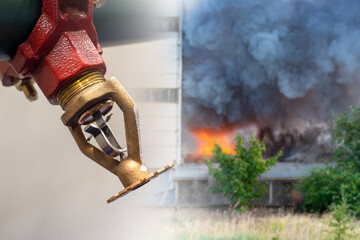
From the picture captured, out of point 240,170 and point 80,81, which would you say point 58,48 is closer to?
point 80,81

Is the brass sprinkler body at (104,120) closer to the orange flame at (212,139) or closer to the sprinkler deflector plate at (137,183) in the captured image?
the sprinkler deflector plate at (137,183)

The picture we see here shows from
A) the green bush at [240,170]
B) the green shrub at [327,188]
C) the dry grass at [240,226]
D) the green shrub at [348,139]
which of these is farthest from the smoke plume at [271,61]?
the dry grass at [240,226]

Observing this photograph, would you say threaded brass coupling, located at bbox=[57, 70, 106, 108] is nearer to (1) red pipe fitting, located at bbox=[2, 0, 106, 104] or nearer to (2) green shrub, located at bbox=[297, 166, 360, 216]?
(1) red pipe fitting, located at bbox=[2, 0, 106, 104]

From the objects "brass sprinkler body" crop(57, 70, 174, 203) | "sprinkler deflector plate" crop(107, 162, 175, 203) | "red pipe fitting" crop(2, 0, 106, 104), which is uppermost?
"red pipe fitting" crop(2, 0, 106, 104)

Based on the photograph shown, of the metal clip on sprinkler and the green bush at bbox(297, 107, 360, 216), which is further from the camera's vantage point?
the green bush at bbox(297, 107, 360, 216)

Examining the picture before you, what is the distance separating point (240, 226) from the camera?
3.37 metres

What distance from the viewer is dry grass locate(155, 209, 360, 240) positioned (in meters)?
2.79

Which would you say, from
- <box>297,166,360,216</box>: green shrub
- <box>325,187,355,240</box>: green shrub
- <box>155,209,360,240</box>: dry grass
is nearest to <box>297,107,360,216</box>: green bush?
<box>297,166,360,216</box>: green shrub

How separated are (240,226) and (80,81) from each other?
9.66 feet

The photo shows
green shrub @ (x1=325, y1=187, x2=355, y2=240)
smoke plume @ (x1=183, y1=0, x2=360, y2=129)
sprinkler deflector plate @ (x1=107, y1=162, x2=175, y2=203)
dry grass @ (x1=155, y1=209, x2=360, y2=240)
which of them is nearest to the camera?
sprinkler deflector plate @ (x1=107, y1=162, x2=175, y2=203)

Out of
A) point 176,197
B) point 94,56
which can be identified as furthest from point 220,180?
point 94,56

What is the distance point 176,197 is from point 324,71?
1866mm

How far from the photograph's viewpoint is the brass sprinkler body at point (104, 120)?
610 millimetres

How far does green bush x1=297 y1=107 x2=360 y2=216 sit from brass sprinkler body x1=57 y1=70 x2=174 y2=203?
343cm
